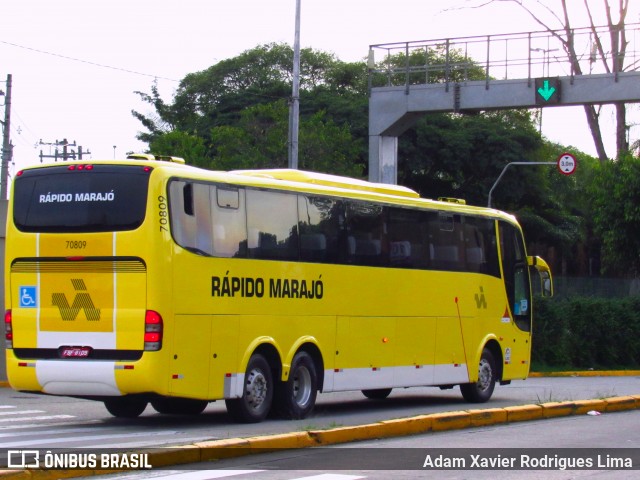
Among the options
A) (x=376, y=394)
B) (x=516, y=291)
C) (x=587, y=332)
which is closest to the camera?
(x=376, y=394)

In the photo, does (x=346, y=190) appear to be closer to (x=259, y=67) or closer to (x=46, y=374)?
(x=46, y=374)

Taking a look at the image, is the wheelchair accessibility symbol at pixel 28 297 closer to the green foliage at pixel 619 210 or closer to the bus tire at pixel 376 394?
the bus tire at pixel 376 394

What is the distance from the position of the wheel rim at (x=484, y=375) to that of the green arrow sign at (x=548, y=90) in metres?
8.63

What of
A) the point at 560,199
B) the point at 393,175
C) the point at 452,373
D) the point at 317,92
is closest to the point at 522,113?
the point at 560,199

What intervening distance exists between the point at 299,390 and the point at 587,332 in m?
20.1

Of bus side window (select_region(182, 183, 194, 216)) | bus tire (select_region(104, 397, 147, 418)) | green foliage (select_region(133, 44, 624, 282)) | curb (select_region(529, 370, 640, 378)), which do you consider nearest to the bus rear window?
bus side window (select_region(182, 183, 194, 216))

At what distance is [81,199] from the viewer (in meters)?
14.2

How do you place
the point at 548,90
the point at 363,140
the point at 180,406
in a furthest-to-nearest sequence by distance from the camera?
the point at 363,140
the point at 548,90
the point at 180,406

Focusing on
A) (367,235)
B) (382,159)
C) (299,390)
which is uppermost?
(382,159)

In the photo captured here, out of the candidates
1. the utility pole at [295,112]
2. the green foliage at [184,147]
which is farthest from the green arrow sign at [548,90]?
the green foliage at [184,147]

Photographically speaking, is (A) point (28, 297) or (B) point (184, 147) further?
(B) point (184, 147)

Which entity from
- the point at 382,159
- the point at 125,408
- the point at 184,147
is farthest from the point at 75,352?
the point at 184,147

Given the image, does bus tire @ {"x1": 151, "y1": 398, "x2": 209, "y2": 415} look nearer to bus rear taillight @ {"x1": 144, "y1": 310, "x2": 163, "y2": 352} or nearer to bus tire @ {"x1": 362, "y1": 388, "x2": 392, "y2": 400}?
bus rear taillight @ {"x1": 144, "y1": 310, "x2": 163, "y2": 352}

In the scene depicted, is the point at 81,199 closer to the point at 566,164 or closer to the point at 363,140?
the point at 566,164
